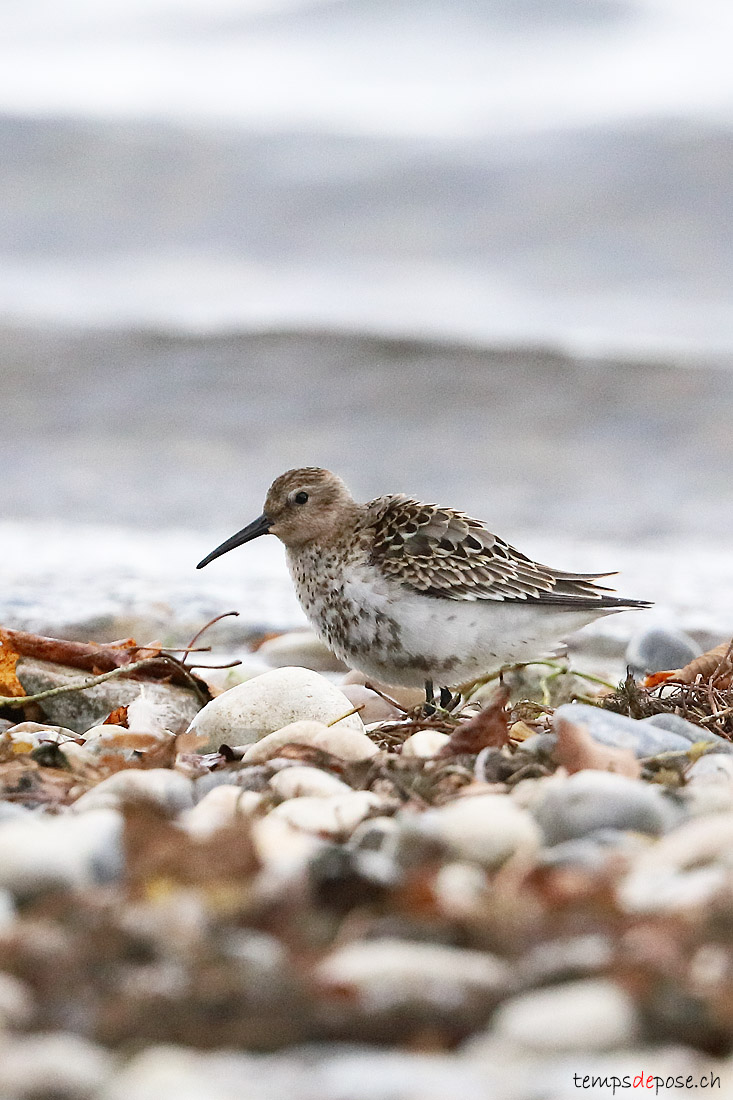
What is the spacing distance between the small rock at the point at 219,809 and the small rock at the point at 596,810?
1.74ft

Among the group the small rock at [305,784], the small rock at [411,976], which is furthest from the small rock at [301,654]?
the small rock at [411,976]

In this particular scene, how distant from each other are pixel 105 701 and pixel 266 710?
2.90 ft

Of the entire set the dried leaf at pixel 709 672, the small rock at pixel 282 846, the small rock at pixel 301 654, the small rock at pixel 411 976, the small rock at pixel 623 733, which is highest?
the small rock at pixel 411 976

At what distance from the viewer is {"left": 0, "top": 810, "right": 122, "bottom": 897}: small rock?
6.07ft

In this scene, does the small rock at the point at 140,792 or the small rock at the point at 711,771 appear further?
the small rock at the point at 711,771

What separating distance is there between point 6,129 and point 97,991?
43.9ft

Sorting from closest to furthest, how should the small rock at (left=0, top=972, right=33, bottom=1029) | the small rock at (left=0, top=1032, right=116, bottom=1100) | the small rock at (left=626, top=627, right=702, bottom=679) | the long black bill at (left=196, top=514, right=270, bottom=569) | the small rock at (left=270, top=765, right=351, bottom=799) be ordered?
the small rock at (left=0, top=1032, right=116, bottom=1100)
the small rock at (left=0, top=972, right=33, bottom=1029)
the small rock at (left=270, top=765, right=351, bottom=799)
the long black bill at (left=196, top=514, right=270, bottom=569)
the small rock at (left=626, top=627, right=702, bottom=679)

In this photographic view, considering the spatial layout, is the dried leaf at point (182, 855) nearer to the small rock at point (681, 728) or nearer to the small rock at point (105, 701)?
the small rock at point (681, 728)

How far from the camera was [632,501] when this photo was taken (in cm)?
927

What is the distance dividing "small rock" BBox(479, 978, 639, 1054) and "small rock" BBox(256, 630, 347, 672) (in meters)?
4.00

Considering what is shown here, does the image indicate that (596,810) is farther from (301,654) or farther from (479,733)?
(301,654)

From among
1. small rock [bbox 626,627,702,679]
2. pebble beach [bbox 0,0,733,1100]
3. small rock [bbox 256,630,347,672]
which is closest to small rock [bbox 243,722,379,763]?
pebble beach [bbox 0,0,733,1100]

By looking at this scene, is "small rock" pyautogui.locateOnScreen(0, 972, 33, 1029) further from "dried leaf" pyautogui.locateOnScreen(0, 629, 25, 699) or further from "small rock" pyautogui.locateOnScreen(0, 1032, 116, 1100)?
"dried leaf" pyautogui.locateOnScreen(0, 629, 25, 699)

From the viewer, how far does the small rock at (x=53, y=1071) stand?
135cm
